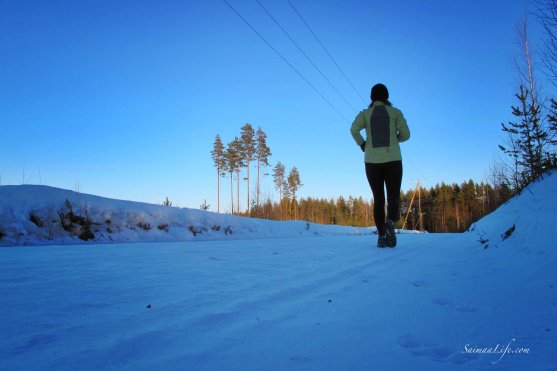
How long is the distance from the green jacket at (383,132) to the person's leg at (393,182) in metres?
0.09

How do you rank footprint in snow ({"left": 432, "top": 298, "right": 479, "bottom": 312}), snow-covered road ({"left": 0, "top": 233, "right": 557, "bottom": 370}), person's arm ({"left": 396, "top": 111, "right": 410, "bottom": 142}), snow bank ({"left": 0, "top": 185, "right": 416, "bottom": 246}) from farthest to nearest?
1. snow bank ({"left": 0, "top": 185, "right": 416, "bottom": 246})
2. person's arm ({"left": 396, "top": 111, "right": 410, "bottom": 142})
3. footprint in snow ({"left": 432, "top": 298, "right": 479, "bottom": 312})
4. snow-covered road ({"left": 0, "top": 233, "right": 557, "bottom": 370})

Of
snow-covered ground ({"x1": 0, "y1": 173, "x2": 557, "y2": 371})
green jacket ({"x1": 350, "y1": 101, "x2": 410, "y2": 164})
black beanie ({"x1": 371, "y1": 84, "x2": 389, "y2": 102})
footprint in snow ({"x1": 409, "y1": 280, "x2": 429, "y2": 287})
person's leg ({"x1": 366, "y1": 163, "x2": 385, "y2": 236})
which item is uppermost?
black beanie ({"x1": 371, "y1": 84, "x2": 389, "y2": 102})

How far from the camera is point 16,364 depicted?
2.10 feet

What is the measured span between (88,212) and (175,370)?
6.33m

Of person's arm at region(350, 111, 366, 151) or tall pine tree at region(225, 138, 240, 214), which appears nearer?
person's arm at region(350, 111, 366, 151)

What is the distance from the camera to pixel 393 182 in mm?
3811

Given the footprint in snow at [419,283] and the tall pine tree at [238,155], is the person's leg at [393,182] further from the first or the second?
the tall pine tree at [238,155]

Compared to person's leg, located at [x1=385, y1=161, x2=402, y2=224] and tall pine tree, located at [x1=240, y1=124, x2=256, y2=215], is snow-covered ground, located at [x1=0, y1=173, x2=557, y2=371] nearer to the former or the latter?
person's leg, located at [x1=385, y1=161, x2=402, y2=224]

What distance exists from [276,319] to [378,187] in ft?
10.7

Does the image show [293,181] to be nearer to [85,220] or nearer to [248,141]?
[248,141]

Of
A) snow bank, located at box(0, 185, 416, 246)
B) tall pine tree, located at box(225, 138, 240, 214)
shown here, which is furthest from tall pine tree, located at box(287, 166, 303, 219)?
snow bank, located at box(0, 185, 416, 246)

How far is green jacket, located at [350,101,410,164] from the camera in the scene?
3.79 metres

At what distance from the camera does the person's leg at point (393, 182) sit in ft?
12.5

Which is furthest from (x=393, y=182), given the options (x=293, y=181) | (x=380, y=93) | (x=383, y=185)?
(x=293, y=181)
